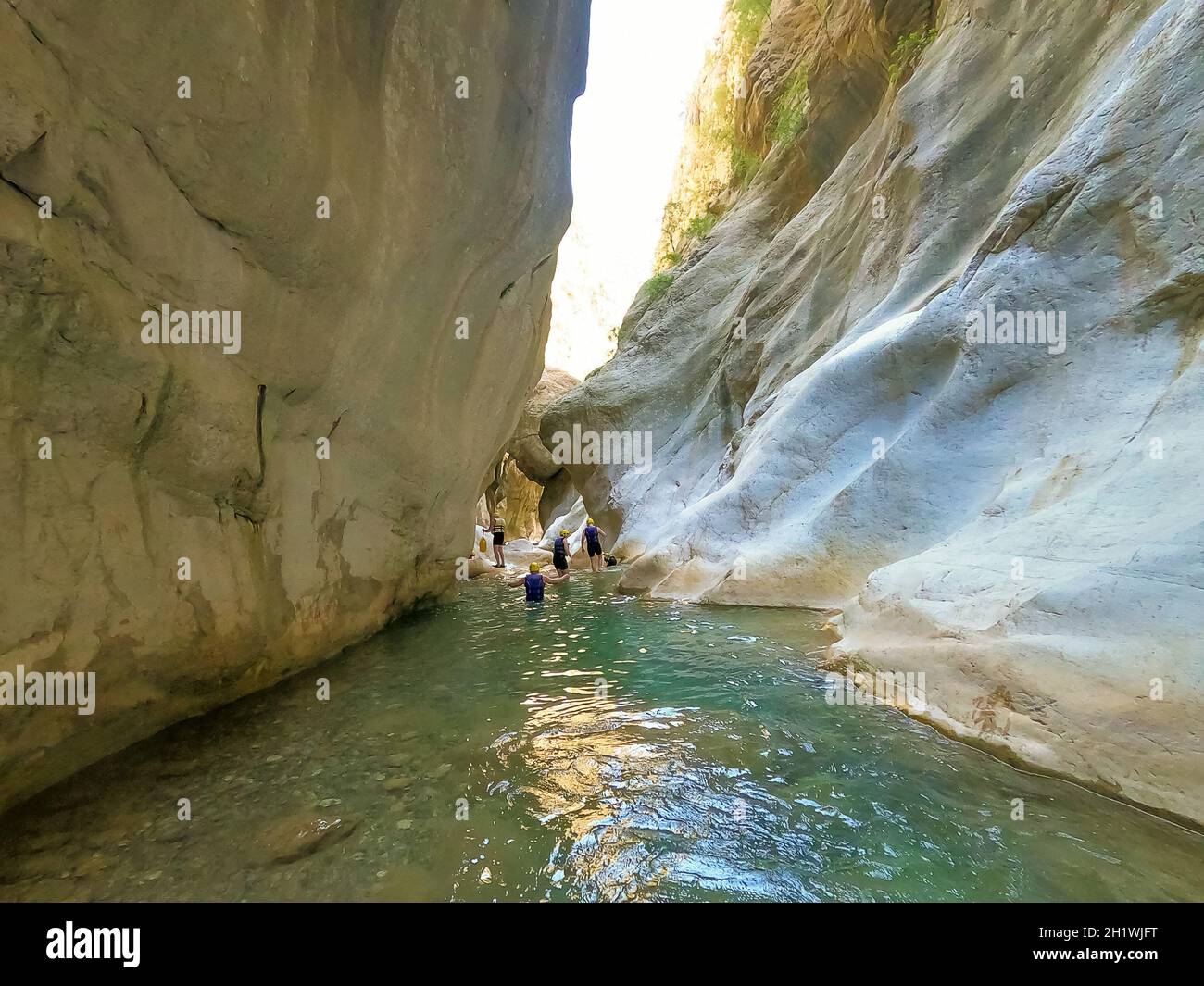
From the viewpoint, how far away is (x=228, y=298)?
171 inches

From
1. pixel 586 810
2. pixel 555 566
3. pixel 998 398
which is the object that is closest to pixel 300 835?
pixel 586 810

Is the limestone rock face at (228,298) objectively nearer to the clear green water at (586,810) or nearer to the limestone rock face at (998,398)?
the clear green water at (586,810)

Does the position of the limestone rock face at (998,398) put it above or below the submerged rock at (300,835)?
above

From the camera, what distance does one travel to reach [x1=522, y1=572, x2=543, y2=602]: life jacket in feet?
34.3

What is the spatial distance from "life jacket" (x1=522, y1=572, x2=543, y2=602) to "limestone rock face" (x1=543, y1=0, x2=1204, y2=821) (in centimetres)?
174

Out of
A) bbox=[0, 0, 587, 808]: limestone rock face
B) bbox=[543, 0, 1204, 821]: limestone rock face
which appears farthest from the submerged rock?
bbox=[543, 0, 1204, 821]: limestone rock face

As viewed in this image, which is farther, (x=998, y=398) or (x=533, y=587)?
(x=533, y=587)

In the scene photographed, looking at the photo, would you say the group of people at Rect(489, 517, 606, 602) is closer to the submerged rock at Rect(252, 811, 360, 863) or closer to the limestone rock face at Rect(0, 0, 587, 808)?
the limestone rock face at Rect(0, 0, 587, 808)

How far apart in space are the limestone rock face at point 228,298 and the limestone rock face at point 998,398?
5.24 meters

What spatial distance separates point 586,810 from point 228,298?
4.19 meters

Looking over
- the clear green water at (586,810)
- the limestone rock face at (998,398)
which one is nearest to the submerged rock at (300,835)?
the clear green water at (586,810)

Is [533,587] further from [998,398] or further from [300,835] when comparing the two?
[300,835]

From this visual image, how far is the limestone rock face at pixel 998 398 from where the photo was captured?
143 inches
